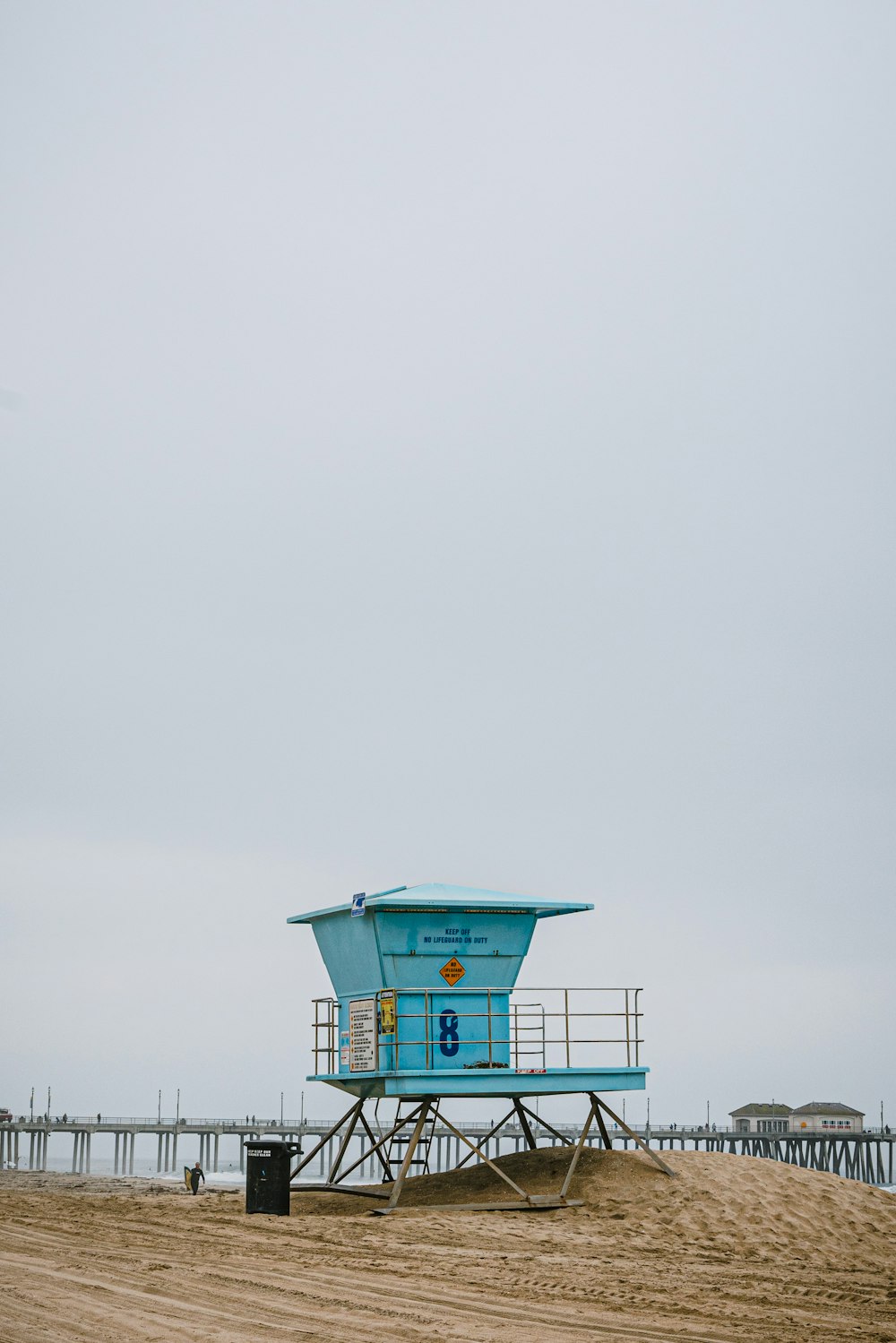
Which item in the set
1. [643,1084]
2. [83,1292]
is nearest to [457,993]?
[643,1084]

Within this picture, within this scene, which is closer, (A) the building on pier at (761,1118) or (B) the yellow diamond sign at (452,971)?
(B) the yellow diamond sign at (452,971)

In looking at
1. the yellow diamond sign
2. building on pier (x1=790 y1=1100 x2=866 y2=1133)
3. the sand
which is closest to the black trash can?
the sand

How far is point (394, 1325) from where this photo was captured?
1273 centimetres

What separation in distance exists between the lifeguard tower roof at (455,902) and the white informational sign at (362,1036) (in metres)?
1.63

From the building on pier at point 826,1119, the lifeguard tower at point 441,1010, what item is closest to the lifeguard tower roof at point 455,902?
the lifeguard tower at point 441,1010

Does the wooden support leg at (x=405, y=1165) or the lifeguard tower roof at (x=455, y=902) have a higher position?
the lifeguard tower roof at (x=455, y=902)

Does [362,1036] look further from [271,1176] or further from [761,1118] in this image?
[761,1118]

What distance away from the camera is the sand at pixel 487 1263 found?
41.7ft

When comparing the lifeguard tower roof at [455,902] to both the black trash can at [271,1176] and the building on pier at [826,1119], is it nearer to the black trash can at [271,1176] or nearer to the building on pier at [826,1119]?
the black trash can at [271,1176]

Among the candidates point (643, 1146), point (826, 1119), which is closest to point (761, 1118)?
point (826, 1119)

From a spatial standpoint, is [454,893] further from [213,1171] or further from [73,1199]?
[213,1171]

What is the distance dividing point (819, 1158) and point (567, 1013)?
67854mm

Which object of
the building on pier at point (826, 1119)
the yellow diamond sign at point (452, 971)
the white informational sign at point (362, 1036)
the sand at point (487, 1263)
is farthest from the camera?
the building on pier at point (826, 1119)

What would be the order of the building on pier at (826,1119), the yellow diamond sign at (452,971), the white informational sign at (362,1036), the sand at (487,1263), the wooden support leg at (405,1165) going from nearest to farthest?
1. the sand at (487,1263)
2. the wooden support leg at (405,1165)
3. the white informational sign at (362,1036)
4. the yellow diamond sign at (452,971)
5. the building on pier at (826,1119)
